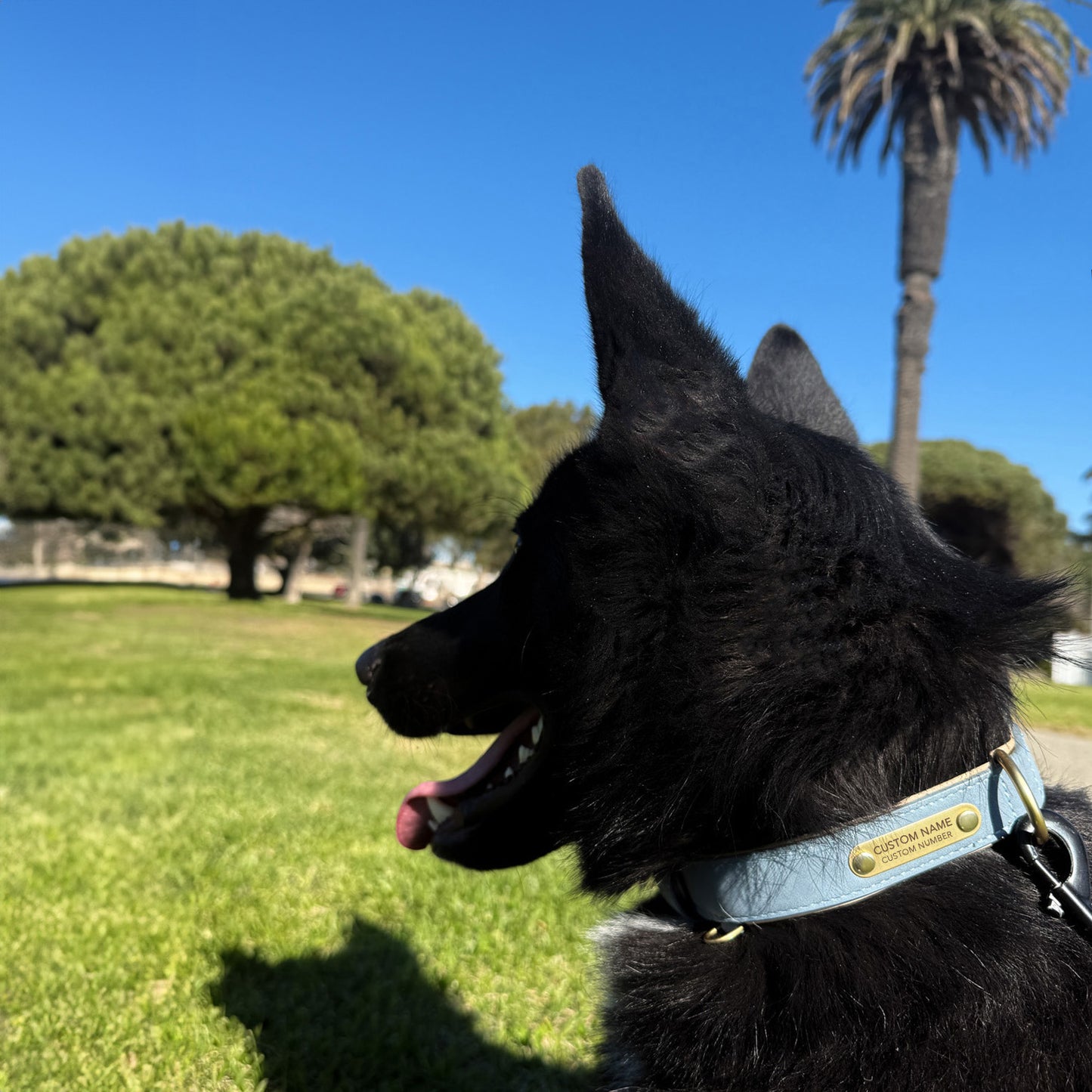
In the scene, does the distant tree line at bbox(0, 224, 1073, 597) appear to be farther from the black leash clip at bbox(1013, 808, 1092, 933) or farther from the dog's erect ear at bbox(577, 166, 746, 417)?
the black leash clip at bbox(1013, 808, 1092, 933)

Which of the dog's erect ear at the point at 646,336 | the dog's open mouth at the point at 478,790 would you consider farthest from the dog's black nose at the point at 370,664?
Result: the dog's erect ear at the point at 646,336

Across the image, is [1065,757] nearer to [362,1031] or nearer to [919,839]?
[362,1031]

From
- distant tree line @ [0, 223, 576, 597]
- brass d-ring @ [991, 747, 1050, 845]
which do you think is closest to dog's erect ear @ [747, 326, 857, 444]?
brass d-ring @ [991, 747, 1050, 845]

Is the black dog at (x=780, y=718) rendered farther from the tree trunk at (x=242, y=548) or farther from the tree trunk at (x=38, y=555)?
the tree trunk at (x=38, y=555)

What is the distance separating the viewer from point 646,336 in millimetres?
1299

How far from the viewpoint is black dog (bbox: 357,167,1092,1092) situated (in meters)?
1.20

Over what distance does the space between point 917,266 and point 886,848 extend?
12.2 metres

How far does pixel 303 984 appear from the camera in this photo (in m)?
2.91

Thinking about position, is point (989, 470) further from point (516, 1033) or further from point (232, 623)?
point (516, 1033)

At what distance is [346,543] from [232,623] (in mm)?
20126

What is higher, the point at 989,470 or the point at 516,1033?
the point at 989,470

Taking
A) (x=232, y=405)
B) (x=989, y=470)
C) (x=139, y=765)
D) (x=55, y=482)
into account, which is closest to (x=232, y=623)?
(x=232, y=405)

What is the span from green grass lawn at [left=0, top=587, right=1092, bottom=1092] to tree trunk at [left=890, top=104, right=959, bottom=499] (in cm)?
788

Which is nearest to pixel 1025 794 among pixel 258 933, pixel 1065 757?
pixel 258 933
